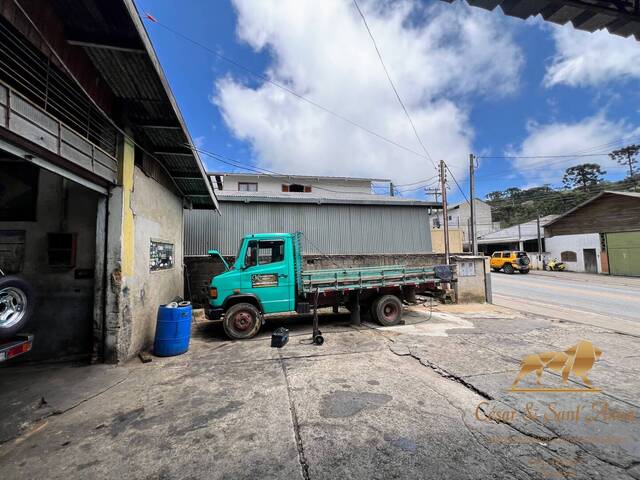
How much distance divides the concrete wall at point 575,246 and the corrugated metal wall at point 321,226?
19.6 metres

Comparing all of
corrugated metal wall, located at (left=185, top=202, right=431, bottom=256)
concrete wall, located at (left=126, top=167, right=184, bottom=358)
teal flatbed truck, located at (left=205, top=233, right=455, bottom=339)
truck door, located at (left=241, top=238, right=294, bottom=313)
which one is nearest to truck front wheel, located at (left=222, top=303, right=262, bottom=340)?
teal flatbed truck, located at (left=205, top=233, right=455, bottom=339)

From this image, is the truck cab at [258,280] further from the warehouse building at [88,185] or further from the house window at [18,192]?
the house window at [18,192]

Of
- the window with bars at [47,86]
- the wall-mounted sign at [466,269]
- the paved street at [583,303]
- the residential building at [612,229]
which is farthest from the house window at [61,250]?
the residential building at [612,229]

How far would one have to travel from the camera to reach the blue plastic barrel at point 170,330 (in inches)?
215

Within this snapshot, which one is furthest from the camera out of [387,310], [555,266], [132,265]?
[555,266]

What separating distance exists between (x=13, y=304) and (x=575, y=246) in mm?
33950

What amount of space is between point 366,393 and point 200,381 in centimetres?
247

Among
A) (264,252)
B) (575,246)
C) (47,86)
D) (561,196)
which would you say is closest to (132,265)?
(264,252)

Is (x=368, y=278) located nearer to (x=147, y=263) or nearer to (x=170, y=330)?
(x=170, y=330)

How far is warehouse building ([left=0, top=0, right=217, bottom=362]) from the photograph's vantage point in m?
3.66

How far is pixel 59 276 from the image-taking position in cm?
515

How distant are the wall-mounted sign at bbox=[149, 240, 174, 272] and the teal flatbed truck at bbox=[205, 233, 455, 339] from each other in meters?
1.30

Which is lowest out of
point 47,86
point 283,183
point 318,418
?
point 318,418

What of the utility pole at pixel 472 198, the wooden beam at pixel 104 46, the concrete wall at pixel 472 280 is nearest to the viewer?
the wooden beam at pixel 104 46
